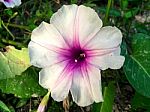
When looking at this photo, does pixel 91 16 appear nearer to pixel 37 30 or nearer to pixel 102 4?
pixel 37 30

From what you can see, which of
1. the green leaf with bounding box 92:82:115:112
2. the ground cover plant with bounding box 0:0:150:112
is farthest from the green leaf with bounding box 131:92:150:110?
the green leaf with bounding box 92:82:115:112

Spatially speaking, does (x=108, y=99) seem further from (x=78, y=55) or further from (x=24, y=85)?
(x=24, y=85)

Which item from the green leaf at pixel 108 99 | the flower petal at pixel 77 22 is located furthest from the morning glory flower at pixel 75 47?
the green leaf at pixel 108 99

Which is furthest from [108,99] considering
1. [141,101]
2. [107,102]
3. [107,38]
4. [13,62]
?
[13,62]

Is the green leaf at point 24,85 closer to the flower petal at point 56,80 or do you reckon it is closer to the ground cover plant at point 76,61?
the ground cover plant at point 76,61

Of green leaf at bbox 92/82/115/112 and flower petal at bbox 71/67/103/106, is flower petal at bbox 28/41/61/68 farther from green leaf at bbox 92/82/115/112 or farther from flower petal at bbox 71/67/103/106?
green leaf at bbox 92/82/115/112
